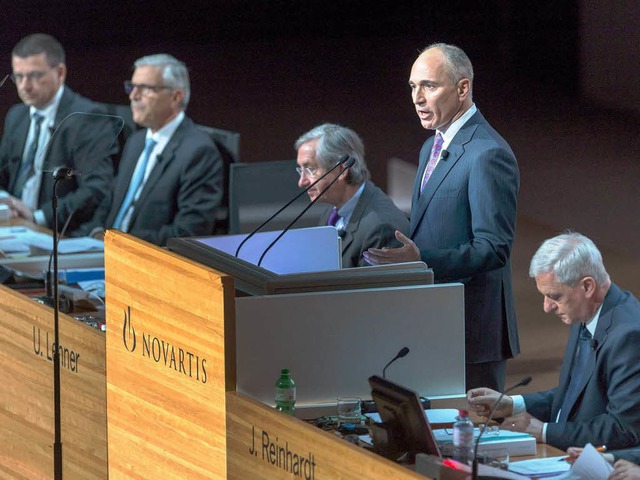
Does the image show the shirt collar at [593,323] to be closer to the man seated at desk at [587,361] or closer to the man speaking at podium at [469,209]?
the man seated at desk at [587,361]

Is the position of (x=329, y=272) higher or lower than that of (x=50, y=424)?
higher

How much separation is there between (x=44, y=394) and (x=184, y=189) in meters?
2.69

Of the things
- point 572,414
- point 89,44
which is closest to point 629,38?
point 89,44

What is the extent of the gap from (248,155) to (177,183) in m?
6.01

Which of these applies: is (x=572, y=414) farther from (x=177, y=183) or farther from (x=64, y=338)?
(x=177, y=183)

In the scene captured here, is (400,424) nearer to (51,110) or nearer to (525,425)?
(525,425)

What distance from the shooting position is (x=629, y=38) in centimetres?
1266

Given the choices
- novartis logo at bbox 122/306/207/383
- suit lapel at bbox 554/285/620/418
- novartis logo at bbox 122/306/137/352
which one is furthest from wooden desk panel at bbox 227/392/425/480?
suit lapel at bbox 554/285/620/418

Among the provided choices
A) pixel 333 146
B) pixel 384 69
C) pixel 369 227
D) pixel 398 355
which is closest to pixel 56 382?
pixel 398 355

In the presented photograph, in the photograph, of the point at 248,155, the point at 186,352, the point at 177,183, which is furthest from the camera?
the point at 248,155

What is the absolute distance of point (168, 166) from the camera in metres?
6.54

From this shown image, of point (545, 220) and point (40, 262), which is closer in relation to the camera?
point (40, 262)

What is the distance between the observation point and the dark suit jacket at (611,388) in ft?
11.8

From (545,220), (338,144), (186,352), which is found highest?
(338,144)
